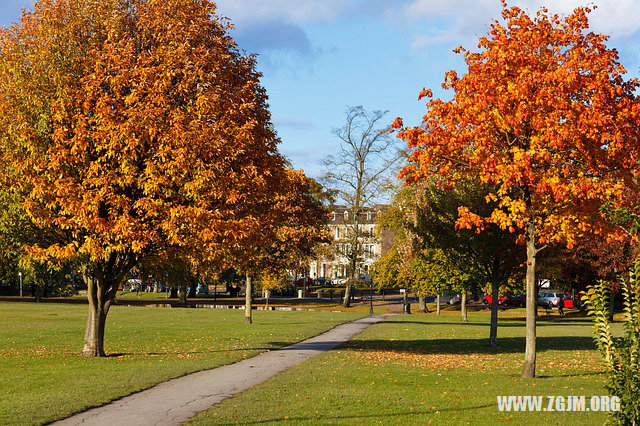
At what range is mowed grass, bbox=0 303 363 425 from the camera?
41.2ft

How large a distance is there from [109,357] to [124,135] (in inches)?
271

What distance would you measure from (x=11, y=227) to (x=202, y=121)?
5.91 m

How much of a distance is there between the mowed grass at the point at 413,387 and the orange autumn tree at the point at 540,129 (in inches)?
75.7

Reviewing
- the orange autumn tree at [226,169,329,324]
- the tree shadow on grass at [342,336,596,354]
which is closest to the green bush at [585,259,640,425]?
the tree shadow on grass at [342,336,596,354]

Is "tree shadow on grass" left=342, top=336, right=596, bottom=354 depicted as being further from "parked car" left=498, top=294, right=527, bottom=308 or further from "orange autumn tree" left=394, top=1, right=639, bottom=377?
"parked car" left=498, top=294, right=527, bottom=308

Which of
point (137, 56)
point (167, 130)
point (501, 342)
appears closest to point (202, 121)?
point (167, 130)

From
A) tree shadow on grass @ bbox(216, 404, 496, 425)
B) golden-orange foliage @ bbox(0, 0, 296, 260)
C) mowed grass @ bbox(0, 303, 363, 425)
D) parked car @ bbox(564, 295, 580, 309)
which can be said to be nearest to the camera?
tree shadow on grass @ bbox(216, 404, 496, 425)

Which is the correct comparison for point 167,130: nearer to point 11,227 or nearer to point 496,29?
point 11,227

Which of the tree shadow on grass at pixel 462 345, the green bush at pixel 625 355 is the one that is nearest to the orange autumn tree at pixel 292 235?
the tree shadow on grass at pixel 462 345

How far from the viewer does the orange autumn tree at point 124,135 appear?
1730 centimetres

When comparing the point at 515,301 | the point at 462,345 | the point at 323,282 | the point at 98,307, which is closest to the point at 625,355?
the point at 98,307

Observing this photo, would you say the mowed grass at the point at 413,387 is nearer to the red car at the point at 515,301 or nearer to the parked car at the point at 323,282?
the red car at the point at 515,301

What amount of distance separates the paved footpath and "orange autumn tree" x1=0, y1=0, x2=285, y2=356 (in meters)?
3.45

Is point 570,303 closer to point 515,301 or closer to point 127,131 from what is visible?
point 515,301
